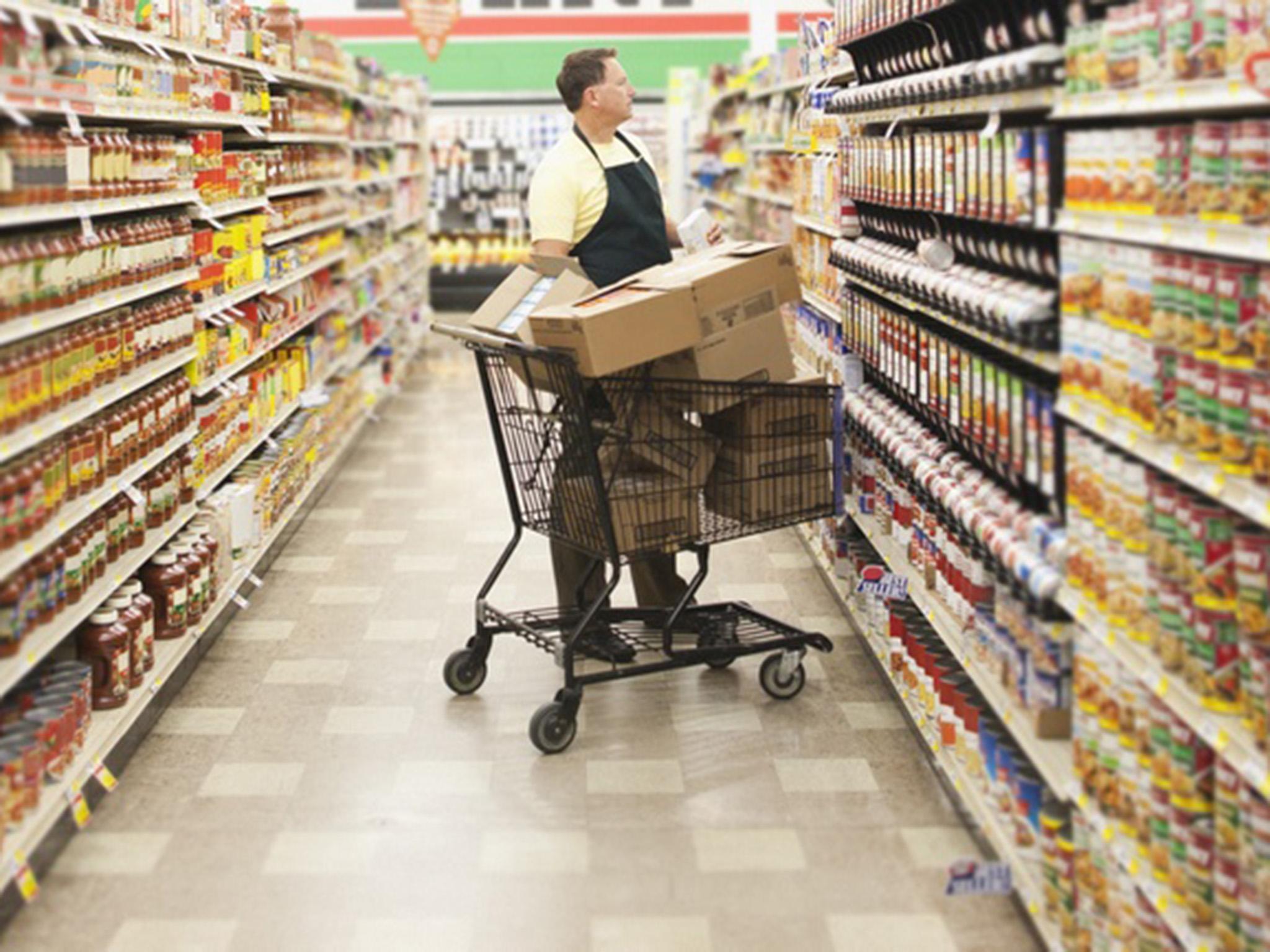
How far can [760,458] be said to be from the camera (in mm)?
4855

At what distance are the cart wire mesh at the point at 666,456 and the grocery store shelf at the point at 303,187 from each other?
3.01m

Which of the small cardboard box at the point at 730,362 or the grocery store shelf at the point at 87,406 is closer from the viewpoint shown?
the grocery store shelf at the point at 87,406

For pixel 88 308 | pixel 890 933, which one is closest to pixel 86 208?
pixel 88 308

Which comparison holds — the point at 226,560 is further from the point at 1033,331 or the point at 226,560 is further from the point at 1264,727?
the point at 1264,727

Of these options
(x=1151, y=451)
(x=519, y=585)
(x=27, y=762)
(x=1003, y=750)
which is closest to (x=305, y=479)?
(x=519, y=585)

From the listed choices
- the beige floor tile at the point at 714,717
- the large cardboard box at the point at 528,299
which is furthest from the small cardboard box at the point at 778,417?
the beige floor tile at the point at 714,717

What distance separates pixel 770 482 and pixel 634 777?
101 centimetres

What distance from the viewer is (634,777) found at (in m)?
4.41

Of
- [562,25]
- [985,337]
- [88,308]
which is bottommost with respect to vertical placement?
[985,337]

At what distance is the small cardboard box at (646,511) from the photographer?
467 centimetres

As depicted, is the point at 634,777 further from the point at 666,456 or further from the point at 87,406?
the point at 87,406

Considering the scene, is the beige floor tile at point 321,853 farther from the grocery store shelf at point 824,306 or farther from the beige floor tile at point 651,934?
the grocery store shelf at point 824,306

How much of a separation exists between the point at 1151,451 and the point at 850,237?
10.4 feet

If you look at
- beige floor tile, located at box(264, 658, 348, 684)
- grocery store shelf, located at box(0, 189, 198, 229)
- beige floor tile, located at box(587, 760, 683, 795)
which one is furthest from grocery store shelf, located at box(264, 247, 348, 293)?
beige floor tile, located at box(587, 760, 683, 795)
